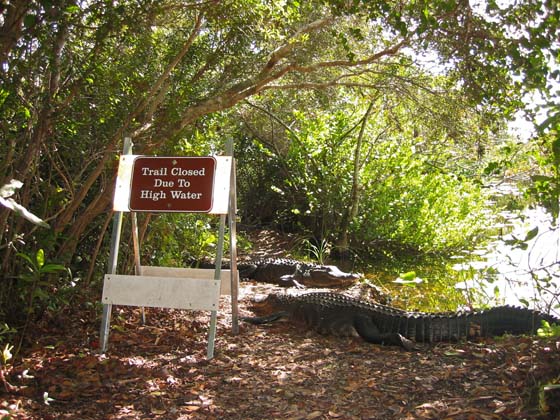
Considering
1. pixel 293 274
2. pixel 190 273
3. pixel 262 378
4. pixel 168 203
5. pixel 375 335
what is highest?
pixel 168 203

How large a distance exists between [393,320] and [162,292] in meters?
2.26

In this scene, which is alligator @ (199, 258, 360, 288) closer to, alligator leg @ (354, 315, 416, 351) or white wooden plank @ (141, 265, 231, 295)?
alligator leg @ (354, 315, 416, 351)

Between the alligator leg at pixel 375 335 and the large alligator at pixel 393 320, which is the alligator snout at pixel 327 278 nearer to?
the large alligator at pixel 393 320

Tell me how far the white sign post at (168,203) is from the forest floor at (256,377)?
34 centimetres

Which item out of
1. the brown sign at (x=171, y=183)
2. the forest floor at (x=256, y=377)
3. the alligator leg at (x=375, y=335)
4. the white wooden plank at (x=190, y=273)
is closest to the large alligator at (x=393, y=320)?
the alligator leg at (x=375, y=335)

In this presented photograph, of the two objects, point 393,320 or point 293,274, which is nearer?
point 393,320

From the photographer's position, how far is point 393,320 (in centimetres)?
509

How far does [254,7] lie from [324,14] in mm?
2157

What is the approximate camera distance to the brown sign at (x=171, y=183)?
4.21 metres

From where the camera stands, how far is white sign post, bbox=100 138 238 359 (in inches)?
163

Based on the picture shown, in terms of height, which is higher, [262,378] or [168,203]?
[168,203]

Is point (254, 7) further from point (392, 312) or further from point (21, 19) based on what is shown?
point (392, 312)

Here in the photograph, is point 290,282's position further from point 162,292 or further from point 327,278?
point 162,292

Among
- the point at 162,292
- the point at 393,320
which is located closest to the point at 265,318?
the point at 393,320
